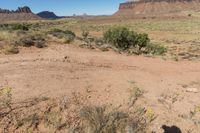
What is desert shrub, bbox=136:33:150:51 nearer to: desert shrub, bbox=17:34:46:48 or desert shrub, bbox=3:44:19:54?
desert shrub, bbox=17:34:46:48

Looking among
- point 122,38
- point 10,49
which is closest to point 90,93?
point 10,49

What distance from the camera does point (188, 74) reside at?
1309 cm

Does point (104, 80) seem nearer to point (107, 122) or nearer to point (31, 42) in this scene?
point (107, 122)

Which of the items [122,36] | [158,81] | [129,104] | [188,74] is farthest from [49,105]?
[122,36]

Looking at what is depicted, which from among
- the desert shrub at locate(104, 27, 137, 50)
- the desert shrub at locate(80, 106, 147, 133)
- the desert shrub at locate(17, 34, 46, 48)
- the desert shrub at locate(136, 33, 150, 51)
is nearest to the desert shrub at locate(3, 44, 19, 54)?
the desert shrub at locate(17, 34, 46, 48)

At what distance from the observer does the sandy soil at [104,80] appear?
8.19m

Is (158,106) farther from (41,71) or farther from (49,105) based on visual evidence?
(41,71)

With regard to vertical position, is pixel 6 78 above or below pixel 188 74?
above

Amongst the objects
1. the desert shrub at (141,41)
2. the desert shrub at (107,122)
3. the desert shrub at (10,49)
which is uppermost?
the desert shrub at (10,49)

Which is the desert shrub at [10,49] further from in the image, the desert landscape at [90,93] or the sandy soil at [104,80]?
the sandy soil at [104,80]

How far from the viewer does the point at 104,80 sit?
993cm

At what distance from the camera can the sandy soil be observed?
26.9 feet

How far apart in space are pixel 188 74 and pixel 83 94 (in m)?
6.45

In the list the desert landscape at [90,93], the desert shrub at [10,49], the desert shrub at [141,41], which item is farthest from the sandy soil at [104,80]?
the desert shrub at [141,41]
